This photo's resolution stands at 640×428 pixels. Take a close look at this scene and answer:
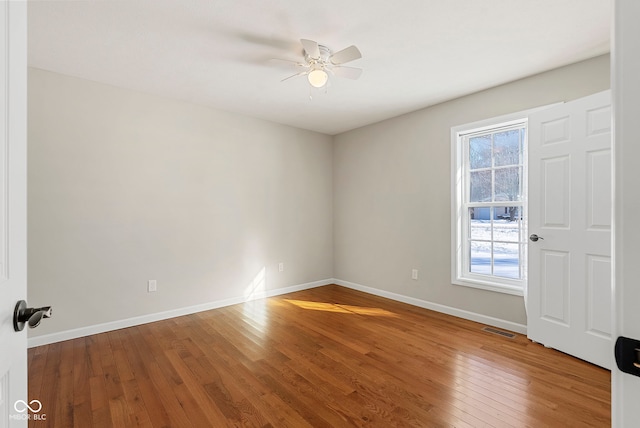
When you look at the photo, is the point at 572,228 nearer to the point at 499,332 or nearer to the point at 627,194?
the point at 499,332

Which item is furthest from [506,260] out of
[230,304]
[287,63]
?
[230,304]

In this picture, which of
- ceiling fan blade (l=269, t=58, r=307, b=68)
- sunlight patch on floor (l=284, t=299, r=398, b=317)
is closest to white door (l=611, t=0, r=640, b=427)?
ceiling fan blade (l=269, t=58, r=307, b=68)

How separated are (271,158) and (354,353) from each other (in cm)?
303

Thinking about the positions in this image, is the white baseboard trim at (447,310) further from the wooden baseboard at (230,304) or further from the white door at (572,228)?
the white door at (572,228)

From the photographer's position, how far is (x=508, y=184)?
3.40 meters

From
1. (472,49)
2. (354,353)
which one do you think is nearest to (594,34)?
(472,49)

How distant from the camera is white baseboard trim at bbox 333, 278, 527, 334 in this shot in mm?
3219

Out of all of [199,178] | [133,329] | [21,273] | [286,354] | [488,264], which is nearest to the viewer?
[21,273]

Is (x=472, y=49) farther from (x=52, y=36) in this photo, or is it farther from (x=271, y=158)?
(x=52, y=36)

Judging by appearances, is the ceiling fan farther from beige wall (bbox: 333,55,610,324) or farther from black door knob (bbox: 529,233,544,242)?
black door knob (bbox: 529,233,544,242)

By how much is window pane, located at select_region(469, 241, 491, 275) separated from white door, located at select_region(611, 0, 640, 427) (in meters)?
3.34

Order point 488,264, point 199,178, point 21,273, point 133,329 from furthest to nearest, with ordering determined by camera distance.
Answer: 1. point 199,178
2. point 488,264
3. point 133,329
4. point 21,273

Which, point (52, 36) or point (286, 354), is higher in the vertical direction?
point (52, 36)

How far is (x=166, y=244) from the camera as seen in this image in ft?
11.9
